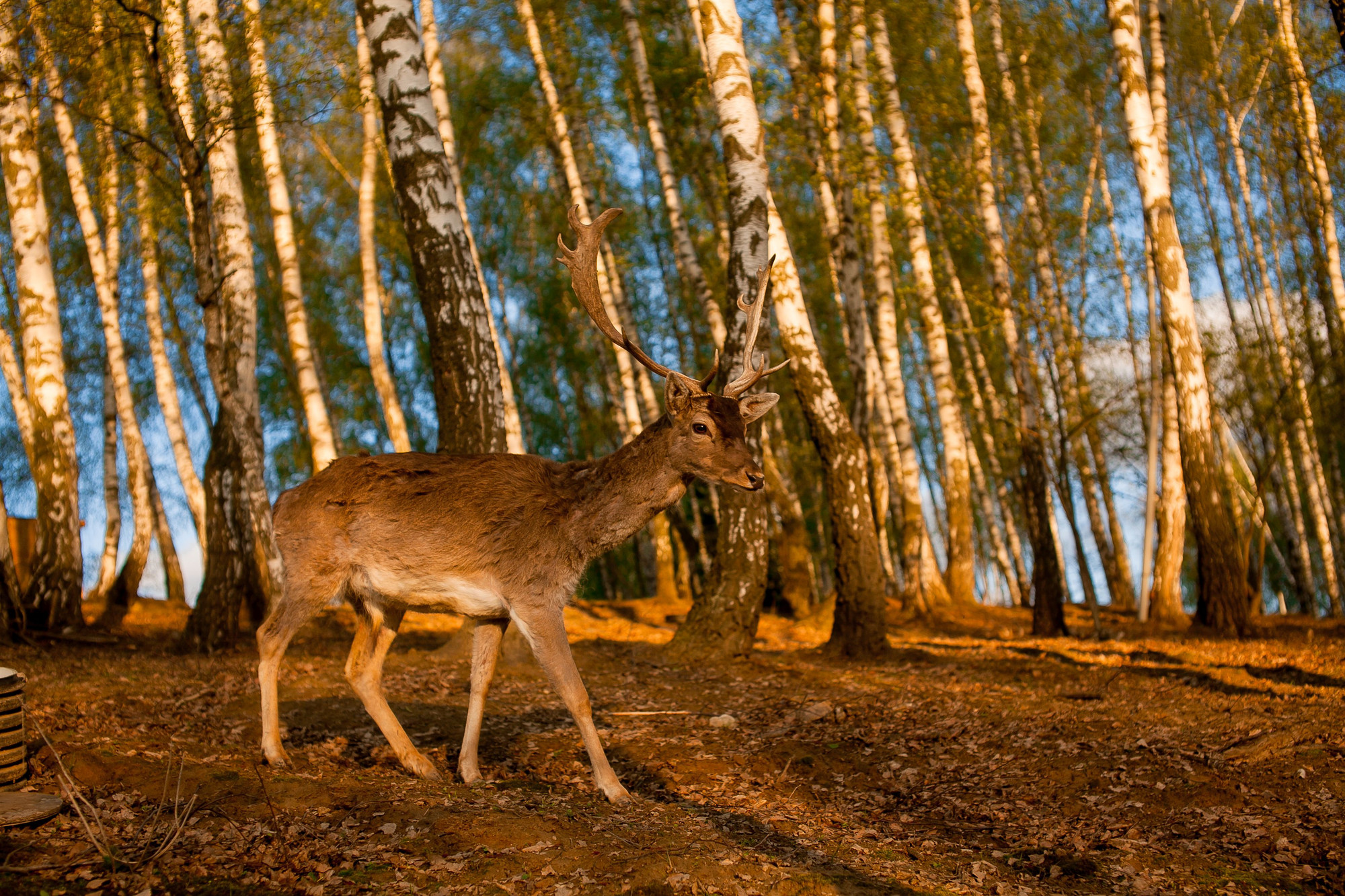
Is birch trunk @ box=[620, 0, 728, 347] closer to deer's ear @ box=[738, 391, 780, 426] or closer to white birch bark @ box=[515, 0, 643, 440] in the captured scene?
white birch bark @ box=[515, 0, 643, 440]

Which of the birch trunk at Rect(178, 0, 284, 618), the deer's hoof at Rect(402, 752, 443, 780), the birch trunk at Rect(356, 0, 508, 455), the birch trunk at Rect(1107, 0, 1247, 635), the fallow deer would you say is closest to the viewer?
the deer's hoof at Rect(402, 752, 443, 780)

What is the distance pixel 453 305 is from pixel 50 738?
4725 mm

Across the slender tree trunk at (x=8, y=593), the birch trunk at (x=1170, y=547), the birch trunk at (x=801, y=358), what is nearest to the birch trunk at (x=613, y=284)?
the birch trunk at (x=801, y=358)

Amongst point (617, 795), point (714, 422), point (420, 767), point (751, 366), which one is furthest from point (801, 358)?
point (420, 767)

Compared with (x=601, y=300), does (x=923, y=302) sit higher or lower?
higher

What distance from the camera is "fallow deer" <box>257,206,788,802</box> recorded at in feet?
19.1

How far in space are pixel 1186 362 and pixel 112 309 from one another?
51.2 ft

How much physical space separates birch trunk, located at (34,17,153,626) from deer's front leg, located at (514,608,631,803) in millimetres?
10636

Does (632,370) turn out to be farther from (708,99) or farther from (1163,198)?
(1163,198)

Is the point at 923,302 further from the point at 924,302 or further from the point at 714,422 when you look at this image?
the point at 714,422

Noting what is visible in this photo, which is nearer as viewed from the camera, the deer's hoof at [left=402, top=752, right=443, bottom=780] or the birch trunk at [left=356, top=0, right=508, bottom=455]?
the deer's hoof at [left=402, top=752, right=443, bottom=780]

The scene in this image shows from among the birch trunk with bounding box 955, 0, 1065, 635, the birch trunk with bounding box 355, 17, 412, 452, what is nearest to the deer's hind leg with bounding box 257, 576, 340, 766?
the birch trunk with bounding box 955, 0, 1065, 635

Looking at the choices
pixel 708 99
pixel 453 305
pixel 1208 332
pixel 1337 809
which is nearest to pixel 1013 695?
pixel 1337 809

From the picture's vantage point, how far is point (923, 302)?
15.8 metres
